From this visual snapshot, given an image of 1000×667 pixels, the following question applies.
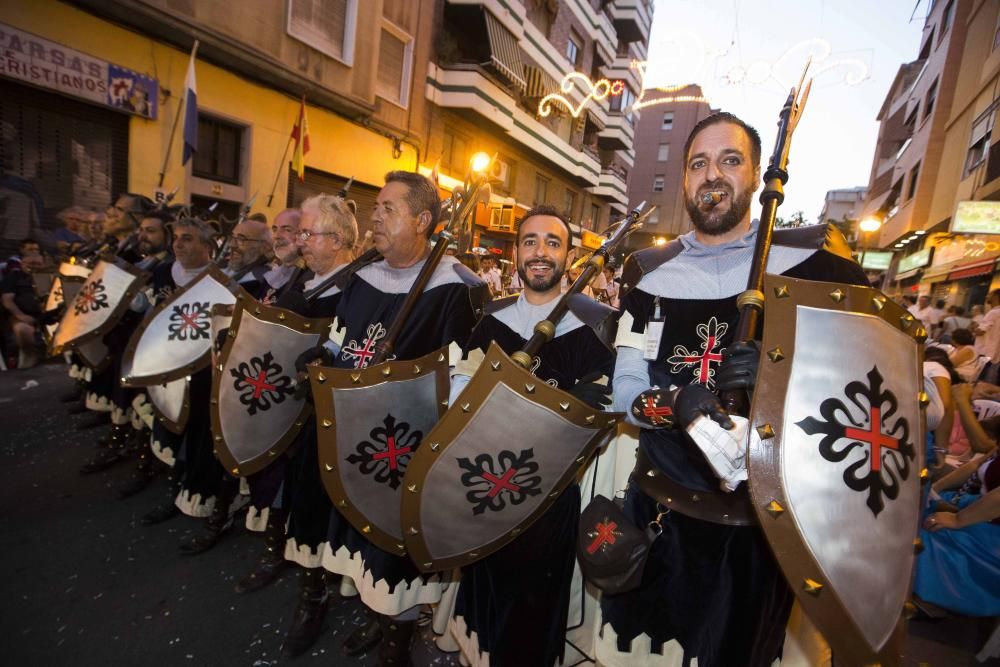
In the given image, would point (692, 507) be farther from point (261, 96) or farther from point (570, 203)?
point (570, 203)

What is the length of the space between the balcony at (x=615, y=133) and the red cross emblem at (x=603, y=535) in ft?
88.1

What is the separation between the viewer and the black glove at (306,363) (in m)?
2.24

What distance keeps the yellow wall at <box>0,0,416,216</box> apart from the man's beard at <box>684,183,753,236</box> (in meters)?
8.65

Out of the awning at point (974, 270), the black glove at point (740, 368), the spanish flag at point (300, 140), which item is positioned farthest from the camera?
the awning at point (974, 270)

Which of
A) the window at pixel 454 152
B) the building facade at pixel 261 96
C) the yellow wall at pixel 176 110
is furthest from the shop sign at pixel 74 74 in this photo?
the window at pixel 454 152

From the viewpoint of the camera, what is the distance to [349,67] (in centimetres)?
1012

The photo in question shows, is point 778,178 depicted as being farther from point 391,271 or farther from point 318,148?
point 318,148

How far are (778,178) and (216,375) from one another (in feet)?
8.50

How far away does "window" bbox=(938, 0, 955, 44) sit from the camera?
15.9m

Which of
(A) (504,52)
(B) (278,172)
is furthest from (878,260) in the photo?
(B) (278,172)

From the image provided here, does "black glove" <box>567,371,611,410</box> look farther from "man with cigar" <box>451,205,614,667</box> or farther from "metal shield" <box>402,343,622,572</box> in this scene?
"metal shield" <box>402,343,622,572</box>

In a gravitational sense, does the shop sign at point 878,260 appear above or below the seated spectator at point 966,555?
above

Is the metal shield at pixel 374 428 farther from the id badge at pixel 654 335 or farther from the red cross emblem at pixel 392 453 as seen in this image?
the id badge at pixel 654 335

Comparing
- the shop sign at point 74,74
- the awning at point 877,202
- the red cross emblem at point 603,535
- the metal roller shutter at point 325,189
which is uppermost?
the awning at point 877,202
